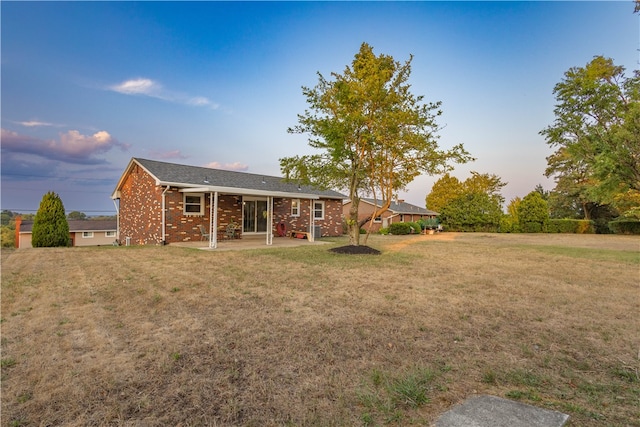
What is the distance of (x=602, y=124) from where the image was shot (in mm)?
7859

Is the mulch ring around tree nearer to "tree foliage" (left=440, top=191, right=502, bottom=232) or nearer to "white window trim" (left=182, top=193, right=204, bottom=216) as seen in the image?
"white window trim" (left=182, top=193, right=204, bottom=216)

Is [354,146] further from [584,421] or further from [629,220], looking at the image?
[629,220]

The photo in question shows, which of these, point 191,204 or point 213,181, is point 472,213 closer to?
point 213,181

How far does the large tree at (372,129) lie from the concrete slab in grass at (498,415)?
30.7ft

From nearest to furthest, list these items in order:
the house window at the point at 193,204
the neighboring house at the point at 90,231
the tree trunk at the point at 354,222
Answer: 1. the tree trunk at the point at 354,222
2. the house window at the point at 193,204
3. the neighboring house at the point at 90,231

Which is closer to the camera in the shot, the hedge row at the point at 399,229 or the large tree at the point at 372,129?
the large tree at the point at 372,129

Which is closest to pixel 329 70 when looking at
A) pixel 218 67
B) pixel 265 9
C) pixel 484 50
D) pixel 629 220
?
pixel 265 9

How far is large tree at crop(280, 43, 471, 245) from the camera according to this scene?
1104 centimetres

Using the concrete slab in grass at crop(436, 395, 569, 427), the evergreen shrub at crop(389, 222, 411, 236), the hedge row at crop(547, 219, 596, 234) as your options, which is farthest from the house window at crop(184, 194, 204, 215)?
the hedge row at crop(547, 219, 596, 234)

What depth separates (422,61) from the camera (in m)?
11.7

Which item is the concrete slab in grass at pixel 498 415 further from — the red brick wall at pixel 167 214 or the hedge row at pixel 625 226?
the hedge row at pixel 625 226

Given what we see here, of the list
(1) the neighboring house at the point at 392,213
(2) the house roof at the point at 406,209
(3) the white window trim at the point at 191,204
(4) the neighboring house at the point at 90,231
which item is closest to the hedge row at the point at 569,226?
(1) the neighboring house at the point at 392,213

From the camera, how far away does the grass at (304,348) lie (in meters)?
2.35

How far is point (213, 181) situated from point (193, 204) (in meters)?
2.14
